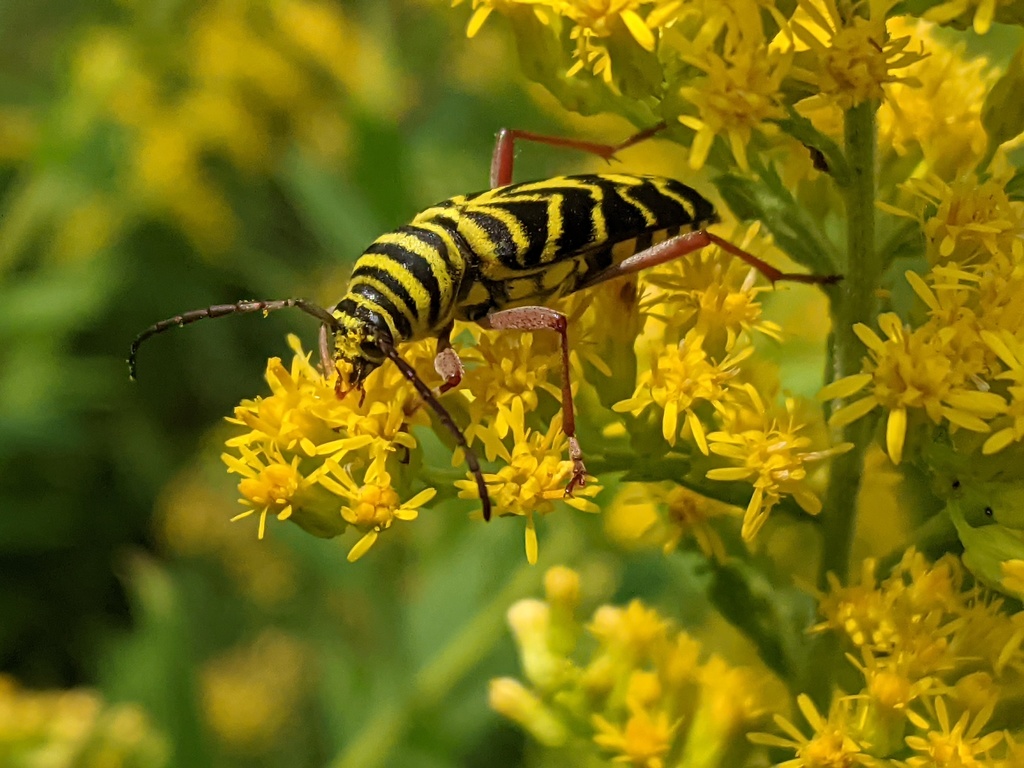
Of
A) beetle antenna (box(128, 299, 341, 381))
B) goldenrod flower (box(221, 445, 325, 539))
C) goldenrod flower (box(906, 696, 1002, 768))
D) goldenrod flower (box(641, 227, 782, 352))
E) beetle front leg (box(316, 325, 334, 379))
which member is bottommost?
goldenrod flower (box(906, 696, 1002, 768))

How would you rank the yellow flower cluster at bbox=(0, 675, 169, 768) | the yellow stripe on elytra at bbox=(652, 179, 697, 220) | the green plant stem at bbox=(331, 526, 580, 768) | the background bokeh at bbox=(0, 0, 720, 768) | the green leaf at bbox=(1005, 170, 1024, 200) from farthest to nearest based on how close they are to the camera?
the background bokeh at bbox=(0, 0, 720, 768)
the green plant stem at bbox=(331, 526, 580, 768)
the yellow flower cluster at bbox=(0, 675, 169, 768)
the yellow stripe on elytra at bbox=(652, 179, 697, 220)
the green leaf at bbox=(1005, 170, 1024, 200)

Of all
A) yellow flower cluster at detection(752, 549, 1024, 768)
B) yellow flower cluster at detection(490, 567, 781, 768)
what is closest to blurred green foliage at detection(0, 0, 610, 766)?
yellow flower cluster at detection(490, 567, 781, 768)

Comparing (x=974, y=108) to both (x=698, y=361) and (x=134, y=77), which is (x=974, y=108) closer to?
(x=698, y=361)

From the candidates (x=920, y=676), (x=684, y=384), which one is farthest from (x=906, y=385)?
(x=920, y=676)

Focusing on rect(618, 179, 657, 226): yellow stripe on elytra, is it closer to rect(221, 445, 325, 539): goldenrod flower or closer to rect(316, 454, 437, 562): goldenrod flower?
rect(316, 454, 437, 562): goldenrod flower

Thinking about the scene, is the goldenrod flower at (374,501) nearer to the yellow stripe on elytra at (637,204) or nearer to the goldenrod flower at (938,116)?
the yellow stripe on elytra at (637,204)

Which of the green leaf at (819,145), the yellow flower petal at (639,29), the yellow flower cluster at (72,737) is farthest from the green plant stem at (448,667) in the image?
the yellow flower petal at (639,29)
